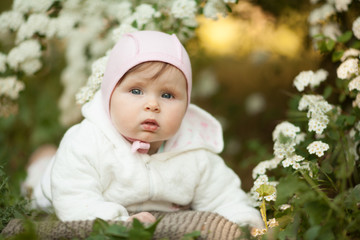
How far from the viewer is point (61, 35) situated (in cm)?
225

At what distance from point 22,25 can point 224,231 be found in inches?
54.1

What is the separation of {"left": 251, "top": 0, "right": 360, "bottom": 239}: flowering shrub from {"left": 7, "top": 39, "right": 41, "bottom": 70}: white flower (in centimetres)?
117

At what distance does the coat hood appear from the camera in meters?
1.76

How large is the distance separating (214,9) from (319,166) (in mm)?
858

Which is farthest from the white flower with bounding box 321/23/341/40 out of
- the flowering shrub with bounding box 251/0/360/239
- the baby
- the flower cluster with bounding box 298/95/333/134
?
the baby

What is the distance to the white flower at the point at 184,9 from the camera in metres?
2.08

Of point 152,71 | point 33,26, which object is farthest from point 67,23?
point 152,71

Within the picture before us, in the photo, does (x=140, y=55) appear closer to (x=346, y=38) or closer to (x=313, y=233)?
(x=313, y=233)

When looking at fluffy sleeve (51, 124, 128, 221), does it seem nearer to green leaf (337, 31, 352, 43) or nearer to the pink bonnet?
the pink bonnet

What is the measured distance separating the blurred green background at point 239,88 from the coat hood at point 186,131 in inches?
16.7

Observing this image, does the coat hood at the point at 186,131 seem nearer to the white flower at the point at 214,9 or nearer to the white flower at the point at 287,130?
the white flower at the point at 287,130

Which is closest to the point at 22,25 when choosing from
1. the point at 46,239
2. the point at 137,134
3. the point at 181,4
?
the point at 181,4

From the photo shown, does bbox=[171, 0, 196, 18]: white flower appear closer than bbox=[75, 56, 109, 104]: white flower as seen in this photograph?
No

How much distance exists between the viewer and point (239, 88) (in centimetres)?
441
